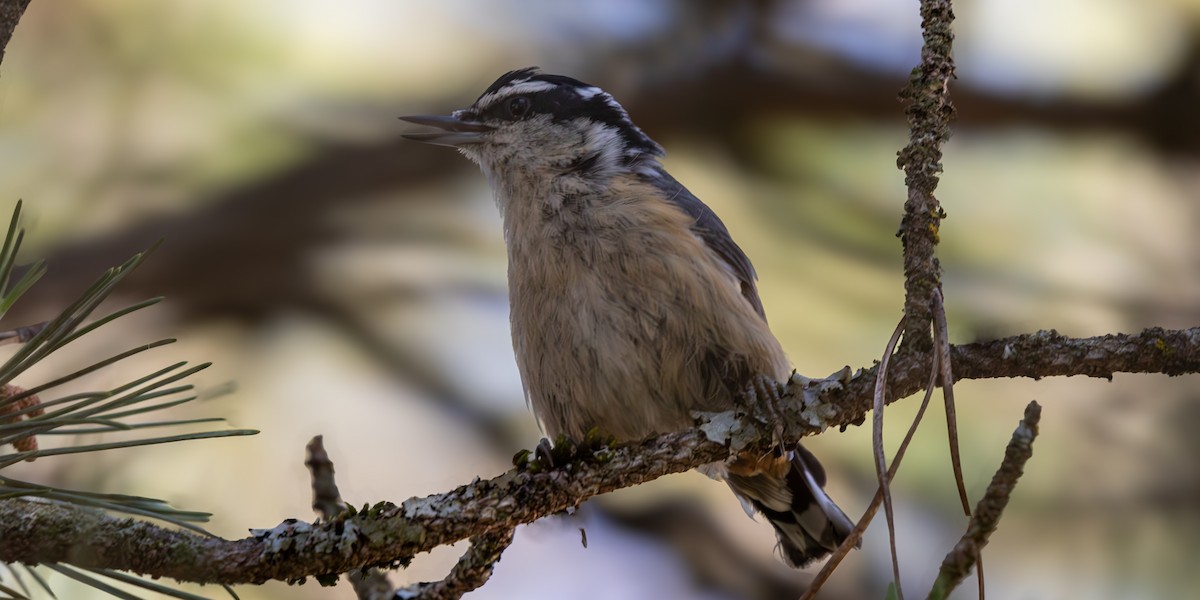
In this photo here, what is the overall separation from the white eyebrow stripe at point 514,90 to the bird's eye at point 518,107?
15 mm

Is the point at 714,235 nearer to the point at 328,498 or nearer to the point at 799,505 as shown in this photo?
the point at 799,505

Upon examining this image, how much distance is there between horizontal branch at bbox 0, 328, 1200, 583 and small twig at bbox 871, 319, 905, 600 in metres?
0.06

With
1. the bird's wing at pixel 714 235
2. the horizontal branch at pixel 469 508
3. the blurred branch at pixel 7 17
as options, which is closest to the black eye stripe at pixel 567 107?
the bird's wing at pixel 714 235

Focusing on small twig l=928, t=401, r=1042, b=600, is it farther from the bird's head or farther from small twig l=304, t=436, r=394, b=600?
the bird's head

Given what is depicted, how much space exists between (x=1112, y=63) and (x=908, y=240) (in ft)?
7.45

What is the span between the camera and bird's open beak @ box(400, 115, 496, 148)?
234 centimetres

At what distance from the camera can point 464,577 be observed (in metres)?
1.42

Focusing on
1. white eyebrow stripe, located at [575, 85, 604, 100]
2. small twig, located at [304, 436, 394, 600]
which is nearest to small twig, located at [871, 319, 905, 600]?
small twig, located at [304, 436, 394, 600]

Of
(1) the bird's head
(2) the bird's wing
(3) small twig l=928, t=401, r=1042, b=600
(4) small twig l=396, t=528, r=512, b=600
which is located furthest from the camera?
(1) the bird's head

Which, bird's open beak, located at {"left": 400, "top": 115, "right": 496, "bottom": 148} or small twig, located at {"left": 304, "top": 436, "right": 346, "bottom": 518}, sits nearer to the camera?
small twig, located at {"left": 304, "top": 436, "right": 346, "bottom": 518}

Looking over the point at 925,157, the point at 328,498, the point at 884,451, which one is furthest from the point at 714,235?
the point at 328,498

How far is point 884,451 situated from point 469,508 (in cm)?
54

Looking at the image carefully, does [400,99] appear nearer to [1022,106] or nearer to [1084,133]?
[1022,106]

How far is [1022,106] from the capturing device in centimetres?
323
